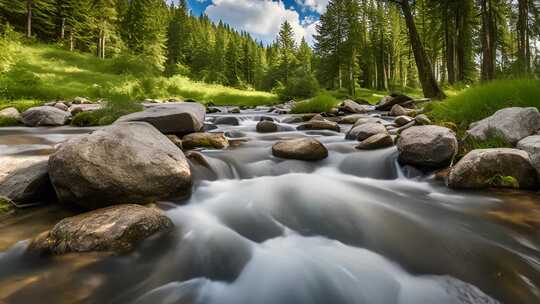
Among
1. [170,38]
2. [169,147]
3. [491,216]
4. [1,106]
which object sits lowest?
[491,216]

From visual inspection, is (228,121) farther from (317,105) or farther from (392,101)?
(392,101)

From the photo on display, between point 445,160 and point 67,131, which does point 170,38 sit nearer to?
point 67,131

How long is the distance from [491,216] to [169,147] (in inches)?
154

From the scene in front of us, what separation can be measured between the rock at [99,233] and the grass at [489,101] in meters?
6.47

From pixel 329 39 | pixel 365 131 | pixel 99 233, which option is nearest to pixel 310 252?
pixel 99 233

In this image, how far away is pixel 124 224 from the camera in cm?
280

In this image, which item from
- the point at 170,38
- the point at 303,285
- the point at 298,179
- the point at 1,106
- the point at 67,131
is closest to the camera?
the point at 303,285

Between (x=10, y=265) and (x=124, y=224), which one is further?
(x=124, y=224)

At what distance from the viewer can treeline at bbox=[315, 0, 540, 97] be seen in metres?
16.8

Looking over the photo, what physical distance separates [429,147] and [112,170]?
14.8 ft

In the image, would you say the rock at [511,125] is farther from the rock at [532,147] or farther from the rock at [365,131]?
the rock at [365,131]

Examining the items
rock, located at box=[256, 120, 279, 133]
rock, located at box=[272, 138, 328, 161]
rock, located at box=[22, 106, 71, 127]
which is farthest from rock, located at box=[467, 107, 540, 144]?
rock, located at box=[22, 106, 71, 127]

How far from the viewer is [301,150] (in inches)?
229

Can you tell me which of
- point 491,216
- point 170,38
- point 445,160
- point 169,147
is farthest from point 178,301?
point 170,38
